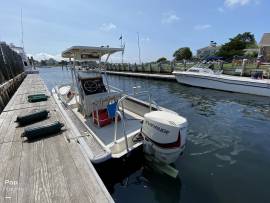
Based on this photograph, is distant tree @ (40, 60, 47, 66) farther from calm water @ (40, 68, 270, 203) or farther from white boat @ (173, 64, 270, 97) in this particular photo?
calm water @ (40, 68, 270, 203)

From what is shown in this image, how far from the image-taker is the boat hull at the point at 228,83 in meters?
10.8

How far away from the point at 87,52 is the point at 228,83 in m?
10.6

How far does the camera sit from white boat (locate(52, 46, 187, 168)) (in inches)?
125

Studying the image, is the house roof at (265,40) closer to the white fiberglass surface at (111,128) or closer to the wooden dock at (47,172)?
the white fiberglass surface at (111,128)

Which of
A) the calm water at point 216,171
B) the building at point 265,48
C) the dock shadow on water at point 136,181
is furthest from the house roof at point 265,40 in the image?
the dock shadow on water at point 136,181

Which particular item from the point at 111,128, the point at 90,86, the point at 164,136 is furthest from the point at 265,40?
the point at 164,136

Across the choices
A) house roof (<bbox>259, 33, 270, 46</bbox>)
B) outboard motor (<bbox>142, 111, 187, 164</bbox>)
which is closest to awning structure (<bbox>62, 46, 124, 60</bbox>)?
outboard motor (<bbox>142, 111, 187, 164</bbox>)

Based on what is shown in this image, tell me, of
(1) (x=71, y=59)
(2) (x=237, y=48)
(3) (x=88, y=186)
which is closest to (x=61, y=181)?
(3) (x=88, y=186)

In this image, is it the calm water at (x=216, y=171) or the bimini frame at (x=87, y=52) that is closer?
the calm water at (x=216, y=171)

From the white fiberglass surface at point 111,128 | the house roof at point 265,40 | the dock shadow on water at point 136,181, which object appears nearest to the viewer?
the dock shadow on water at point 136,181

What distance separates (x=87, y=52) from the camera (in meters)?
5.69

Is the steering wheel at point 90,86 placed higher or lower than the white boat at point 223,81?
higher

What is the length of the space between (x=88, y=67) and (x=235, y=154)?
588cm

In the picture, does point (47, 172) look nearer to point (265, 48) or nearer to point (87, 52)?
point (87, 52)
